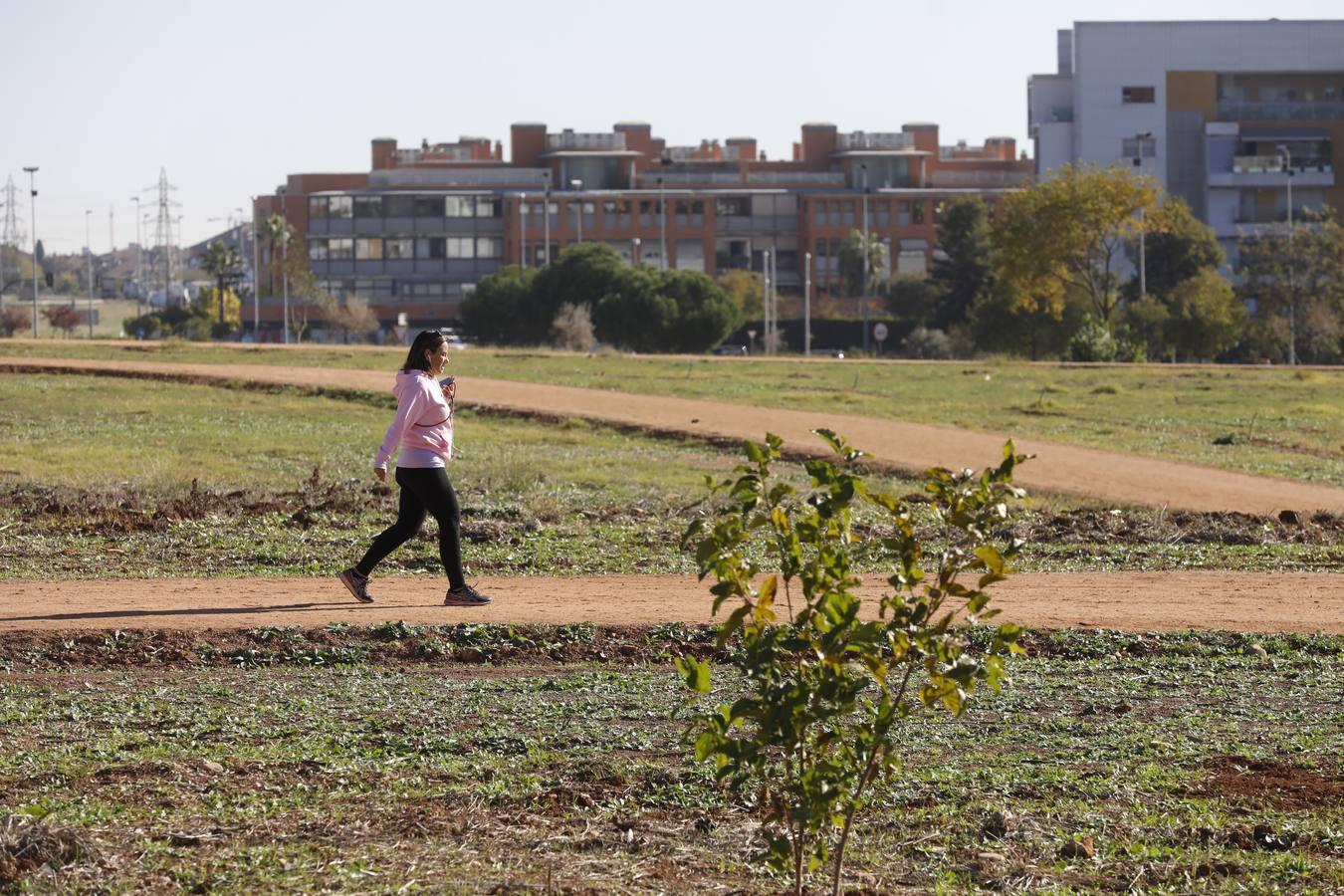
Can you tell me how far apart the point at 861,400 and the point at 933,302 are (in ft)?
241

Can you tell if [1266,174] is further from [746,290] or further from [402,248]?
[402,248]

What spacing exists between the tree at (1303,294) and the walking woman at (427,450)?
60.2 metres

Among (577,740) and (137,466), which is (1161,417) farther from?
(577,740)

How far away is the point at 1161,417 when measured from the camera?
103 ft

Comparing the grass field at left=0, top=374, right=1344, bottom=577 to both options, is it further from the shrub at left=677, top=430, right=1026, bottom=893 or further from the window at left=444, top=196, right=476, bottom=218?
the window at left=444, top=196, right=476, bottom=218

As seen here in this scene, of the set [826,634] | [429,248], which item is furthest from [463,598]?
[429,248]

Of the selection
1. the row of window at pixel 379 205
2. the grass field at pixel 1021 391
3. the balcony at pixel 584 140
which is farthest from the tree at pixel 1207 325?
the balcony at pixel 584 140

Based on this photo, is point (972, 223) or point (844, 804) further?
point (972, 223)

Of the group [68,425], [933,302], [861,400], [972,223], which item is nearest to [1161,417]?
[861,400]

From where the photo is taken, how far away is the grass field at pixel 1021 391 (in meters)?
26.8

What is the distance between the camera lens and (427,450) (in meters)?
11.0

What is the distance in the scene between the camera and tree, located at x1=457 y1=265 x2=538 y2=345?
3061 inches

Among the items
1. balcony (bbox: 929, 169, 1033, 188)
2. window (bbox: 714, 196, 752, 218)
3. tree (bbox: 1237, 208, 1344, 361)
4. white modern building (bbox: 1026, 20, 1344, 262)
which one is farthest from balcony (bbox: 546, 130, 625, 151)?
tree (bbox: 1237, 208, 1344, 361)

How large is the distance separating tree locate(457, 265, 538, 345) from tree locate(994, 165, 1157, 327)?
69.1 feet
